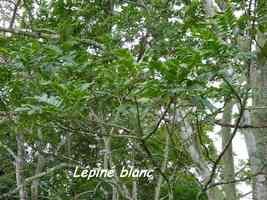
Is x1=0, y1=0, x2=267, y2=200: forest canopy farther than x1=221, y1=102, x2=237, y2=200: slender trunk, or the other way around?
x1=221, y1=102, x2=237, y2=200: slender trunk

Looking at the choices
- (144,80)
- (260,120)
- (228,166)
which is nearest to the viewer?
(144,80)

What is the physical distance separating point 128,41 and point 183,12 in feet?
1.60

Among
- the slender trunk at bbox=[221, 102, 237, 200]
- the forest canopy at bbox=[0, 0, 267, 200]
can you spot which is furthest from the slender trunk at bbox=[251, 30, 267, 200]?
the slender trunk at bbox=[221, 102, 237, 200]

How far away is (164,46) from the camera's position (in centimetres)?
255

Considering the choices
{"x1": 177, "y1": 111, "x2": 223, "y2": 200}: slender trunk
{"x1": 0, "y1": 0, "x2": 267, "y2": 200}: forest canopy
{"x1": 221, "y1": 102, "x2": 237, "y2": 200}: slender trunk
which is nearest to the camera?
{"x1": 0, "y1": 0, "x2": 267, "y2": 200}: forest canopy

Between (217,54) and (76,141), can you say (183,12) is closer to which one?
(217,54)

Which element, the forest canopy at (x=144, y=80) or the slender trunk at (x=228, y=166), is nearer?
the forest canopy at (x=144, y=80)

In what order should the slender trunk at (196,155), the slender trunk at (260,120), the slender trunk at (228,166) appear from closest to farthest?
the slender trunk at (260,120) < the slender trunk at (196,155) < the slender trunk at (228,166)

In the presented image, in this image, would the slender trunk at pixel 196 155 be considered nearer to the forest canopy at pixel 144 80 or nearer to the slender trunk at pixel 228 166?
the forest canopy at pixel 144 80

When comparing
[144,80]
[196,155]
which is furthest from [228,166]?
[144,80]

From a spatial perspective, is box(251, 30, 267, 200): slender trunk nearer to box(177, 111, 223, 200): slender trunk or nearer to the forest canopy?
the forest canopy

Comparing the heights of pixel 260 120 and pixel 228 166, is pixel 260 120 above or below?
above

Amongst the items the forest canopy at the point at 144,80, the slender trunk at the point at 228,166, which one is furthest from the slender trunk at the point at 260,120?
the slender trunk at the point at 228,166

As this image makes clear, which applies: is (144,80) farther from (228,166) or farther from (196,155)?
(228,166)
